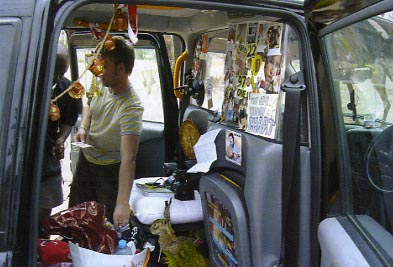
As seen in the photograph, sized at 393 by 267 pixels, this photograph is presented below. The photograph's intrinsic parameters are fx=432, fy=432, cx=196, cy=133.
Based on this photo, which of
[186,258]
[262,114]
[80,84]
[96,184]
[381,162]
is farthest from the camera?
[96,184]

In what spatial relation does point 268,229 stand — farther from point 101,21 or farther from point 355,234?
point 101,21

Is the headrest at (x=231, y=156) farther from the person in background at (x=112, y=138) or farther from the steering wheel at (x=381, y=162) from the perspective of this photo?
the person in background at (x=112, y=138)

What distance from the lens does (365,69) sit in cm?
134

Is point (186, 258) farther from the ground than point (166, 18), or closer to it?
closer to it

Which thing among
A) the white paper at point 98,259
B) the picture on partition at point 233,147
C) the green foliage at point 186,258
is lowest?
the green foliage at point 186,258

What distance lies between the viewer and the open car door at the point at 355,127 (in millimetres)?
1244

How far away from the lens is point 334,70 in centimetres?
146

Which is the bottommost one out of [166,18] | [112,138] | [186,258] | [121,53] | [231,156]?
[186,258]

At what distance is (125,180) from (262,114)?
1024mm

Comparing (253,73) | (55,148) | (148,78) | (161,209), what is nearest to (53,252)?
(161,209)

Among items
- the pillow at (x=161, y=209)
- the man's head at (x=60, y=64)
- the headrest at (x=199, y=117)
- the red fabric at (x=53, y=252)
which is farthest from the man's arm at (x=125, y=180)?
the man's head at (x=60, y=64)

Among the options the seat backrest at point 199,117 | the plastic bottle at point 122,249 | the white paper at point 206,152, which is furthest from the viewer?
the seat backrest at point 199,117

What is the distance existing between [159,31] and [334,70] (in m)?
1.82

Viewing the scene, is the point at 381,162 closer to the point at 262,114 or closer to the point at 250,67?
the point at 262,114
